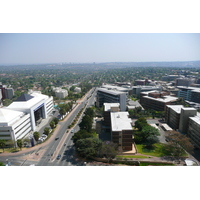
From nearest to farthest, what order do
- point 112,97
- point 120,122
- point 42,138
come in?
1. point 120,122
2. point 42,138
3. point 112,97

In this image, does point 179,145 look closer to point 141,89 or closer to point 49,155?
point 49,155

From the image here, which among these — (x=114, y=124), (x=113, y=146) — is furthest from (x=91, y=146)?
(x=114, y=124)

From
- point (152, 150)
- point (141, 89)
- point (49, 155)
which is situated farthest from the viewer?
point (141, 89)

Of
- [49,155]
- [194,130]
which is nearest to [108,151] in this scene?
[49,155]

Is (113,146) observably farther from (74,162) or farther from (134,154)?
(74,162)

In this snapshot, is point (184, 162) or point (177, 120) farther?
point (177, 120)

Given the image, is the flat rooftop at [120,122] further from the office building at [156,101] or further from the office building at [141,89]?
the office building at [141,89]

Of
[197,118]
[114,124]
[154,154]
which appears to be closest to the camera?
[154,154]

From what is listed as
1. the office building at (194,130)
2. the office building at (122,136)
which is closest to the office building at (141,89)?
the office building at (194,130)

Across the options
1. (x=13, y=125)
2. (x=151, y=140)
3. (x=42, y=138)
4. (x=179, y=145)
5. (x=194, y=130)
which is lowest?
(x=42, y=138)

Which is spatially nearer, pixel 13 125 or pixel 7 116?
pixel 13 125
